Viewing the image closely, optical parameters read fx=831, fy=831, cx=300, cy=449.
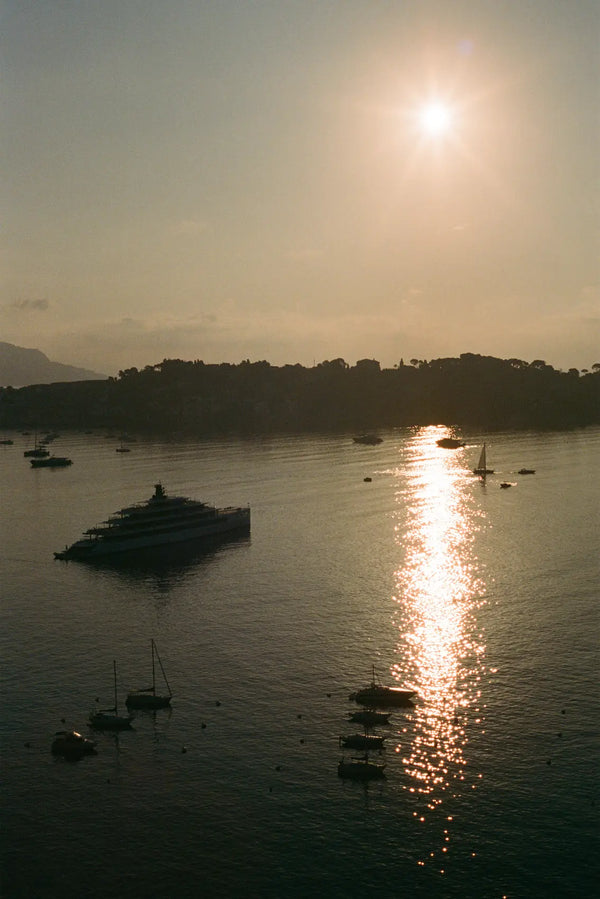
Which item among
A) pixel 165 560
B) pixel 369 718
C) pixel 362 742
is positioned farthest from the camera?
pixel 165 560

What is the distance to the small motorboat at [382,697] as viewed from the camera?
62.0 meters

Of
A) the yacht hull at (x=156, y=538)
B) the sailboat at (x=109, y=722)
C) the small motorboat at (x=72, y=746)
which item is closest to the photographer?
the small motorboat at (x=72, y=746)

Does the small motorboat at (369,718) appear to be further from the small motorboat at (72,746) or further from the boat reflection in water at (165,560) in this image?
the boat reflection in water at (165,560)

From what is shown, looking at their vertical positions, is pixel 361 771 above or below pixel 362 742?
below

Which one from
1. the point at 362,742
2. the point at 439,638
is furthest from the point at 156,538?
the point at 362,742

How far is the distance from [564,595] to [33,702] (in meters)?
54.7

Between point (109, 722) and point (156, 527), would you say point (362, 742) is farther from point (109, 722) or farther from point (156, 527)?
point (156, 527)

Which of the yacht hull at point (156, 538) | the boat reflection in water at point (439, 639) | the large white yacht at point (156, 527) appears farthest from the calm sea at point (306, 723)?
the large white yacht at point (156, 527)

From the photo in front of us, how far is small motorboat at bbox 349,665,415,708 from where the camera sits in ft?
204

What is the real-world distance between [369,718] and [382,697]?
11.8 feet

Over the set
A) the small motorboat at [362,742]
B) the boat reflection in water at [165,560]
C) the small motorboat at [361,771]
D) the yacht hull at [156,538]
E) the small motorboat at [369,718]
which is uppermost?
the yacht hull at [156,538]

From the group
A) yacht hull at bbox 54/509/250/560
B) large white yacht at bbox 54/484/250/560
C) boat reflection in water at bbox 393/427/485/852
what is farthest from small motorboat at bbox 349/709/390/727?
large white yacht at bbox 54/484/250/560

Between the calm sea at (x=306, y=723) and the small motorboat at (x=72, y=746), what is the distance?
2.52 feet

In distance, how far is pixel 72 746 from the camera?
56312 millimetres
